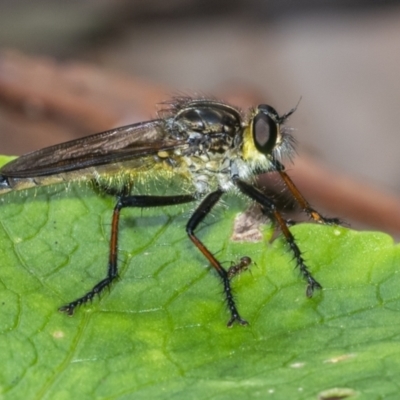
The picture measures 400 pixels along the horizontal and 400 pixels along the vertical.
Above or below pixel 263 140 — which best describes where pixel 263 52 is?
above

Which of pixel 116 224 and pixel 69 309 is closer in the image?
pixel 69 309

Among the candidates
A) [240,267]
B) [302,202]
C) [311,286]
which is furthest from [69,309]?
[302,202]

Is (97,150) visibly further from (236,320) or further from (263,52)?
(263,52)

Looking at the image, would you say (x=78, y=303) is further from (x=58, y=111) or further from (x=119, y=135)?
(x=58, y=111)

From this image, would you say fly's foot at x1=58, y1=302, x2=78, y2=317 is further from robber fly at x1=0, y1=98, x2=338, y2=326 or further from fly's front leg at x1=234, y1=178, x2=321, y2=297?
robber fly at x1=0, y1=98, x2=338, y2=326

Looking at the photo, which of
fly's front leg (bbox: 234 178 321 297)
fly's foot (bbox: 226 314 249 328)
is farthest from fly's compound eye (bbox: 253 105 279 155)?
fly's foot (bbox: 226 314 249 328)

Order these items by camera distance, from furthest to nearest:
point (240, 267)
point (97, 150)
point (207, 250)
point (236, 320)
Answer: point (97, 150)
point (207, 250)
point (240, 267)
point (236, 320)

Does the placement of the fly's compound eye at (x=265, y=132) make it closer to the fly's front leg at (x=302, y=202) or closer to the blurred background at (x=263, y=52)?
the fly's front leg at (x=302, y=202)
